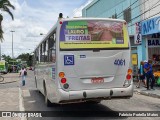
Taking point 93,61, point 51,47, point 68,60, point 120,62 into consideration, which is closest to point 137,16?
point 51,47

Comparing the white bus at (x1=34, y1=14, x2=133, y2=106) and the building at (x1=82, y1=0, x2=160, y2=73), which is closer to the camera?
the white bus at (x1=34, y1=14, x2=133, y2=106)

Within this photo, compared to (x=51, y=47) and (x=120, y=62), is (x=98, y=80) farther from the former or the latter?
(x=51, y=47)

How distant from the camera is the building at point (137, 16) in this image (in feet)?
82.0

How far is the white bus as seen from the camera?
9.64m

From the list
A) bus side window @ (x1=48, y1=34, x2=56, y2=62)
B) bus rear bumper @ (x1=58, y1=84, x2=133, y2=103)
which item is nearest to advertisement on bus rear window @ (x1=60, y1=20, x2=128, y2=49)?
bus side window @ (x1=48, y1=34, x2=56, y2=62)

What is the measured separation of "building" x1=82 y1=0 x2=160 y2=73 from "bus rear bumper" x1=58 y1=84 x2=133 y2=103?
12966 millimetres

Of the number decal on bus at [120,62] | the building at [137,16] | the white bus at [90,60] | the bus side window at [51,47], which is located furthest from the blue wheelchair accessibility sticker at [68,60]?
the building at [137,16]

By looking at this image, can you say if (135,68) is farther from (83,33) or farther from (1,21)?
(1,21)

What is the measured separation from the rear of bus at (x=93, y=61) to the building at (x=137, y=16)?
497 inches

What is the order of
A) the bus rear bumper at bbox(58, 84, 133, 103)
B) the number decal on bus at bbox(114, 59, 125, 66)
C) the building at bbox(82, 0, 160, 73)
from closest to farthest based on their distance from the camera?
the bus rear bumper at bbox(58, 84, 133, 103) → the number decal on bus at bbox(114, 59, 125, 66) → the building at bbox(82, 0, 160, 73)

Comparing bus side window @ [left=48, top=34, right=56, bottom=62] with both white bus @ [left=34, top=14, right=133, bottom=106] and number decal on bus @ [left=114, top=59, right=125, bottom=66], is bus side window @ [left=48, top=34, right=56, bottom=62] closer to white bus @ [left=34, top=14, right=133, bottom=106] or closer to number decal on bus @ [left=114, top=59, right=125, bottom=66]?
white bus @ [left=34, top=14, right=133, bottom=106]

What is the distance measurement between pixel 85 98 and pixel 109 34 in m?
2.11

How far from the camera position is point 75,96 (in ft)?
31.3

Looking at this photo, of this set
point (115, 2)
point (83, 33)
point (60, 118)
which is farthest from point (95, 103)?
point (115, 2)
